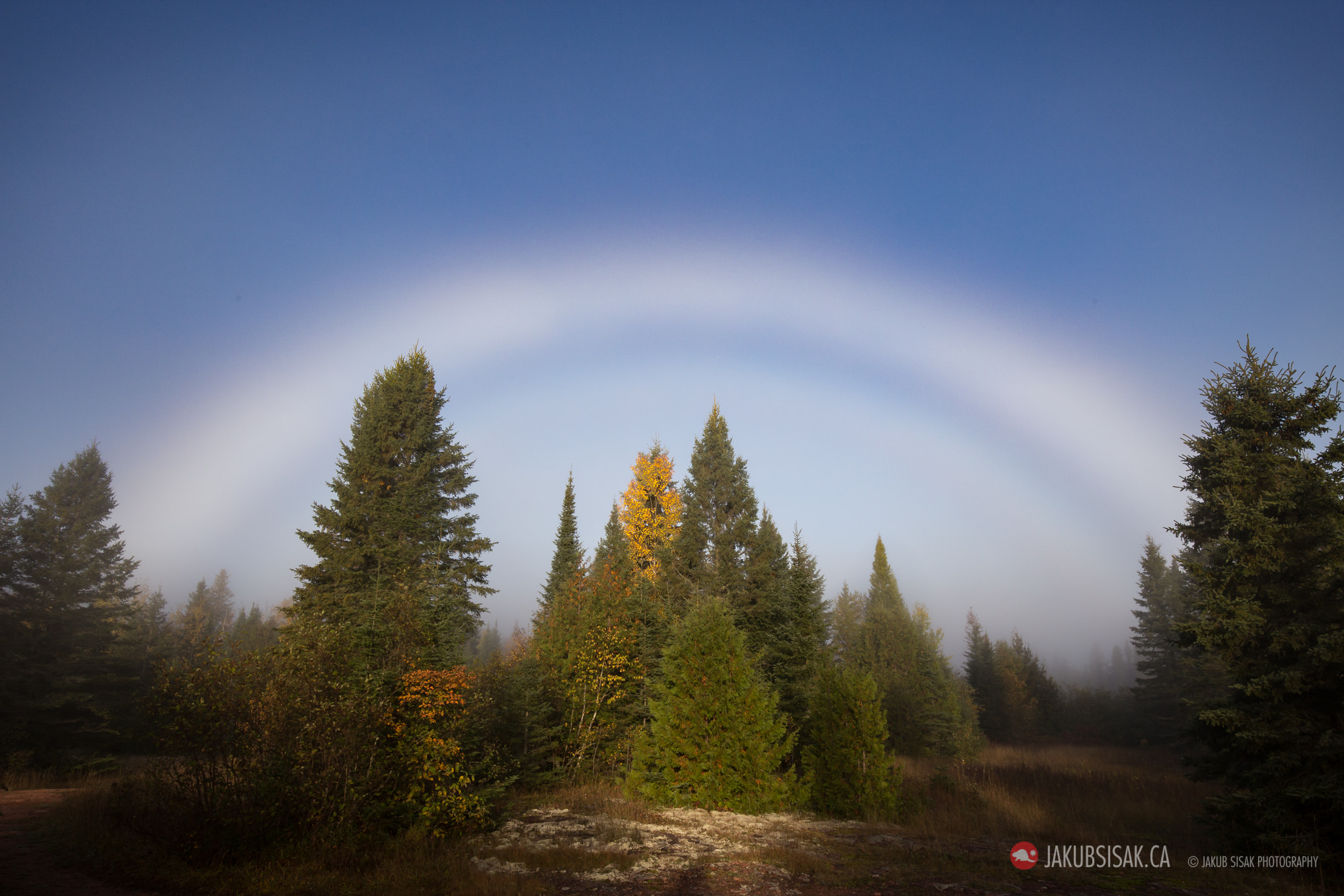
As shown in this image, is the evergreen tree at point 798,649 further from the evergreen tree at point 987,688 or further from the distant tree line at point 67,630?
the evergreen tree at point 987,688

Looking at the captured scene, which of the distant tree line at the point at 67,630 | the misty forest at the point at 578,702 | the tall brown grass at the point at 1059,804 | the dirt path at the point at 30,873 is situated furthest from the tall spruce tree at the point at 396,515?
the tall brown grass at the point at 1059,804

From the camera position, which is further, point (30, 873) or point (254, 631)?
point (254, 631)

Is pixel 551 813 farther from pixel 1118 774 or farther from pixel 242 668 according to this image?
pixel 1118 774

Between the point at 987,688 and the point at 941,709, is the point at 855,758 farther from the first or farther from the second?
the point at 987,688

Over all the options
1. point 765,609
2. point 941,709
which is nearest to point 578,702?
point 765,609

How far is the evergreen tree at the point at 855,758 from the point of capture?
49.3 ft

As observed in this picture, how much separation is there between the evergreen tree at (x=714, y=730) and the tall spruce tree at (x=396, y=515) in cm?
936

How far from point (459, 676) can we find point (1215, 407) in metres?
18.8

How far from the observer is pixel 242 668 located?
9453 mm

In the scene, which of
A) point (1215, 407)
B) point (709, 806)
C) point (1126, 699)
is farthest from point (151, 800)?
point (1126, 699)

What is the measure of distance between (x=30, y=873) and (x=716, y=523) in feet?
72.3

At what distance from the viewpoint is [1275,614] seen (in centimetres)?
1211

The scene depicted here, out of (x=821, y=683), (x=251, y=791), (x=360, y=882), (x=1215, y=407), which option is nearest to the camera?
(x=360, y=882)

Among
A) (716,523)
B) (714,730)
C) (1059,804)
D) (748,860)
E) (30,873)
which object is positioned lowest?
(1059,804)
